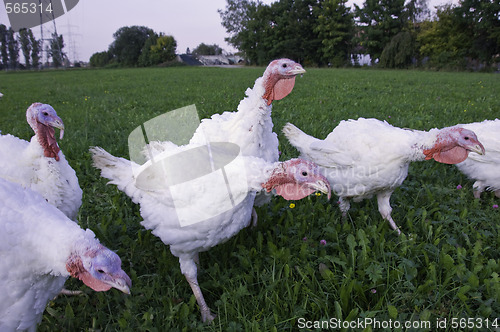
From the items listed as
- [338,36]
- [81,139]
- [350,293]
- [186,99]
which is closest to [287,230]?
[350,293]

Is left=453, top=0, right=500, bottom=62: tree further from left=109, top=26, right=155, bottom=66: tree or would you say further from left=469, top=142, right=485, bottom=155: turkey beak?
left=109, top=26, right=155, bottom=66: tree

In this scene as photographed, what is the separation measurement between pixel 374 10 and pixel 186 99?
35.3m

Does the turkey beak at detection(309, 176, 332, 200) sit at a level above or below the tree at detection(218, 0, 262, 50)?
below

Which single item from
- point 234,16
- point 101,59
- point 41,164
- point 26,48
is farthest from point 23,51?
point 41,164

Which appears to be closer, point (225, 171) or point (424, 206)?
point (225, 171)

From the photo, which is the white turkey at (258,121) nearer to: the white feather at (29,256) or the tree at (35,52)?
the white feather at (29,256)

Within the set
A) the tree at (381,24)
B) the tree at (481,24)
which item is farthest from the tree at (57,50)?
the tree at (481,24)

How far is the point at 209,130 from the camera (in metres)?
3.16

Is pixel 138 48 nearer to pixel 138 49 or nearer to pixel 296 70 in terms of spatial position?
pixel 138 49

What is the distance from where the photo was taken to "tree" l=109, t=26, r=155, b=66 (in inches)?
1696

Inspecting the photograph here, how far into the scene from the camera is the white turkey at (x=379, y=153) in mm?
2791

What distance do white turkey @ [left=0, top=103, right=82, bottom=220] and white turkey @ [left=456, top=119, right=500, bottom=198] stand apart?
4082 mm

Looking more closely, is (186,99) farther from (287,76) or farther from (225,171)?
(225,171)

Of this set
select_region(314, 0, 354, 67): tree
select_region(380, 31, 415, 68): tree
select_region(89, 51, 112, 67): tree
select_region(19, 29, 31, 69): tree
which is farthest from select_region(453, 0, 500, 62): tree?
select_region(19, 29, 31, 69): tree
